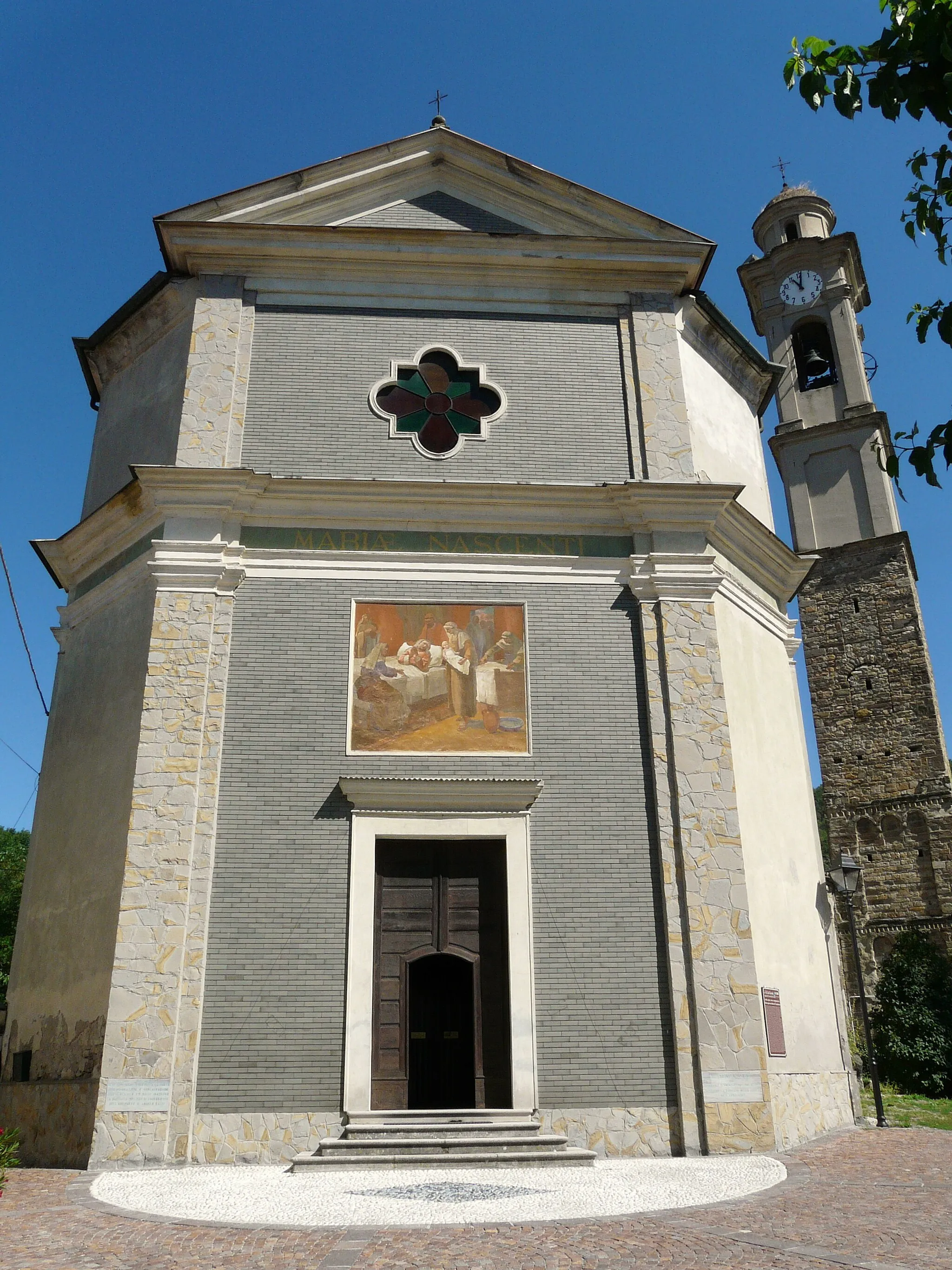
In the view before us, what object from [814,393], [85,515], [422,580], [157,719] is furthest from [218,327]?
[814,393]

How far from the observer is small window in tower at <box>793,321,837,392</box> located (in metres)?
39.2

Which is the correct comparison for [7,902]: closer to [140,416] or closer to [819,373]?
[140,416]

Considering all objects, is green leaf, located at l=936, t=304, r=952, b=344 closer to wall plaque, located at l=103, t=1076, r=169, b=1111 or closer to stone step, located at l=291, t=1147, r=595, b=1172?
stone step, located at l=291, t=1147, r=595, b=1172

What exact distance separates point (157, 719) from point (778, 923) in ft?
25.9

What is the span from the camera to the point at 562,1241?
6.54 meters

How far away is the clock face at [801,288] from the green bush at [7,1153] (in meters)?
37.1

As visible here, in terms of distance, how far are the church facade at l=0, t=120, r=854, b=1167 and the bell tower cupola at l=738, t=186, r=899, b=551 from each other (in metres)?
22.0

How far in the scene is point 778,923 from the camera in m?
13.4

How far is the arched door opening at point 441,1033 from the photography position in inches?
479

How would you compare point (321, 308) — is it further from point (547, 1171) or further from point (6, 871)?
point (6, 871)

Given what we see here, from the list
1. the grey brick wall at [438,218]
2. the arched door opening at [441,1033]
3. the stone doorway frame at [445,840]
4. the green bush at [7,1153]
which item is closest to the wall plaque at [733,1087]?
the stone doorway frame at [445,840]

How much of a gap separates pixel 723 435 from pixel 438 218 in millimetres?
5241

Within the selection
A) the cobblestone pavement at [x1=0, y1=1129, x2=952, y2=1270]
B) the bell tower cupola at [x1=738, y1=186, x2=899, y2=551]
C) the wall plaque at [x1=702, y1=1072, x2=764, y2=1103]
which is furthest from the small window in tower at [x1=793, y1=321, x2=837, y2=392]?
the cobblestone pavement at [x1=0, y1=1129, x2=952, y2=1270]

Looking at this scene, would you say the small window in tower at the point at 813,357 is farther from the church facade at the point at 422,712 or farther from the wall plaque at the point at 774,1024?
the wall plaque at the point at 774,1024
